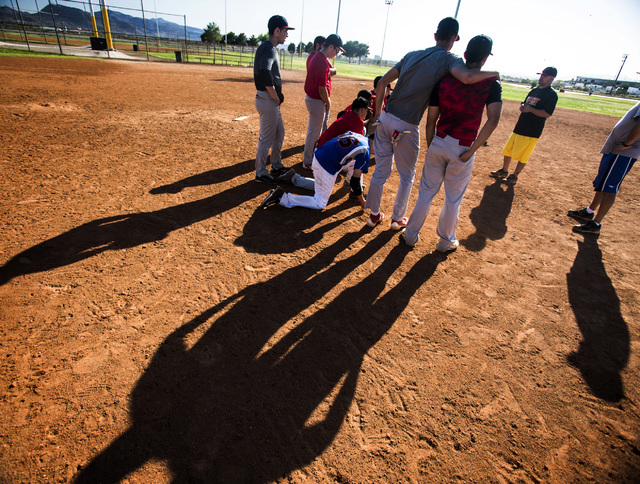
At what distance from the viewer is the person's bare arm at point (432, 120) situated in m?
3.48

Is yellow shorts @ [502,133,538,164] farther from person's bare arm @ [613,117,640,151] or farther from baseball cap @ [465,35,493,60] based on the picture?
baseball cap @ [465,35,493,60]

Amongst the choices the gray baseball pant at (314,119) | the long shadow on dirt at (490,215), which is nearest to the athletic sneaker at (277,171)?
the gray baseball pant at (314,119)

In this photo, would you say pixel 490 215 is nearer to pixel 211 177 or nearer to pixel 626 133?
pixel 626 133

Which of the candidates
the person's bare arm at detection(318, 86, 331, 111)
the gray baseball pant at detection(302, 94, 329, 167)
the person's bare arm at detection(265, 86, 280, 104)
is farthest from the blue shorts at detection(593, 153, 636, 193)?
the person's bare arm at detection(265, 86, 280, 104)

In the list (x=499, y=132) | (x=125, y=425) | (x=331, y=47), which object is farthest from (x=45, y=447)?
(x=499, y=132)

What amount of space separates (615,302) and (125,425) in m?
4.97

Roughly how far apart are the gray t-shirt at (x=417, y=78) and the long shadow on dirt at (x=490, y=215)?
204 cm

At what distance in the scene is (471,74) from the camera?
9.71 ft

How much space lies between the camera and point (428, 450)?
209cm

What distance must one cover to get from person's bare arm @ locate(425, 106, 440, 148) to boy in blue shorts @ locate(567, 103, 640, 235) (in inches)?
112

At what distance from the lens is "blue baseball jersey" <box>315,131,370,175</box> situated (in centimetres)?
410

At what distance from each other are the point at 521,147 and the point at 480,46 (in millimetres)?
4502

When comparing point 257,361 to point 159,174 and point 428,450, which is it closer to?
point 428,450

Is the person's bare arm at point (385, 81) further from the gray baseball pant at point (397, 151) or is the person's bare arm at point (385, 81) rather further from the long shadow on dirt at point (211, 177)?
the long shadow on dirt at point (211, 177)
